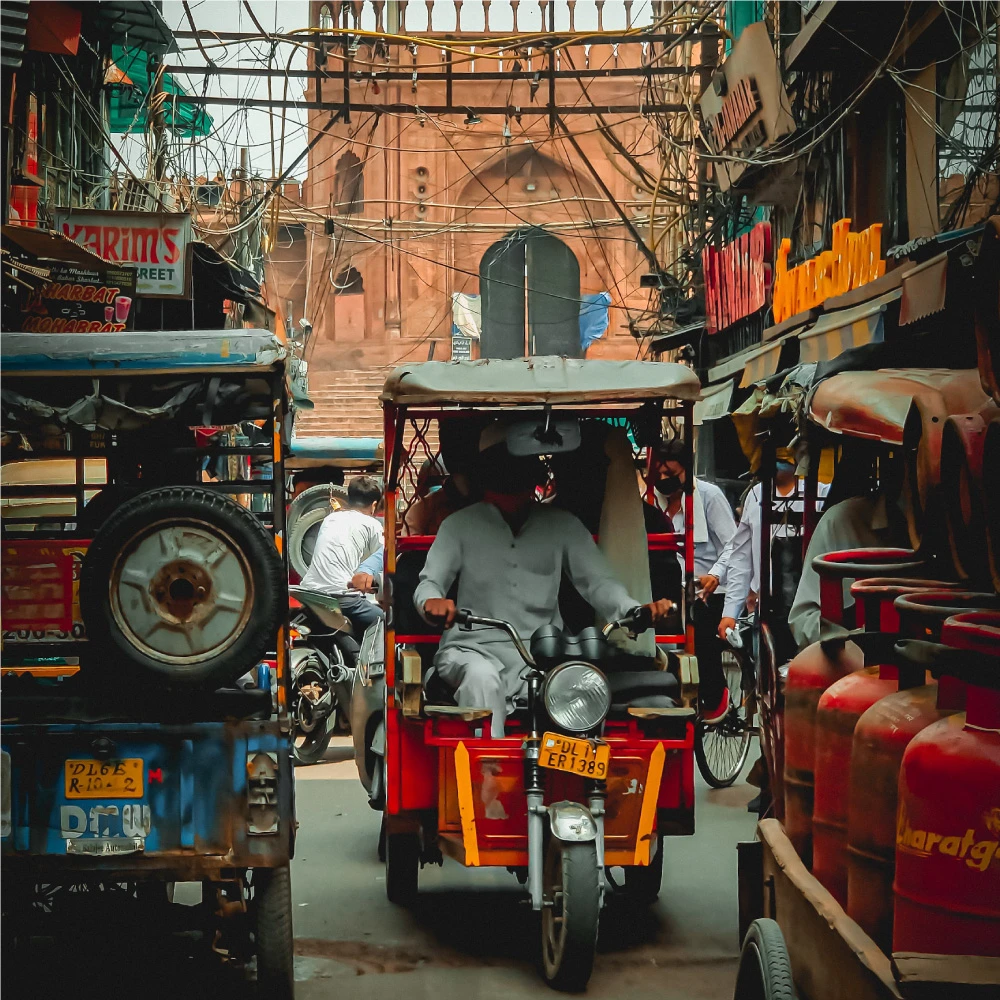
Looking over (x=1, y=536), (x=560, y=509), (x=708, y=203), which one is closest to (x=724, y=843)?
(x=560, y=509)

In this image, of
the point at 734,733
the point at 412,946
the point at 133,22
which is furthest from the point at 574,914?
the point at 133,22

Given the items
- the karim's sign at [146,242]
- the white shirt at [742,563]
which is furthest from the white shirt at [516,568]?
the karim's sign at [146,242]

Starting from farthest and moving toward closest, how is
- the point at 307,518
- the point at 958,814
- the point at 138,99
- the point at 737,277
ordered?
the point at 737,277 < the point at 138,99 < the point at 307,518 < the point at 958,814

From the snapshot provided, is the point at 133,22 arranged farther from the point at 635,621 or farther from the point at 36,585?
the point at 635,621

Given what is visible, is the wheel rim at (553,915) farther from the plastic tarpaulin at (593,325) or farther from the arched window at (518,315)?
the plastic tarpaulin at (593,325)

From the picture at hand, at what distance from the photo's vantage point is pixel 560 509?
675cm

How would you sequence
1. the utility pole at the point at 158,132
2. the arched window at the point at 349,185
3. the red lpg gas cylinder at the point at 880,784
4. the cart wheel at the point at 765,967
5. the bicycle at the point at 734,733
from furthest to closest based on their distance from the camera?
1. the arched window at the point at 349,185
2. the utility pole at the point at 158,132
3. the bicycle at the point at 734,733
4. the cart wheel at the point at 765,967
5. the red lpg gas cylinder at the point at 880,784

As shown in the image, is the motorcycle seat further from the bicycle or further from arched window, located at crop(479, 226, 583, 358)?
arched window, located at crop(479, 226, 583, 358)

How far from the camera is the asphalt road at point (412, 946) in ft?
17.5

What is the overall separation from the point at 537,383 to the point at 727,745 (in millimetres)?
4337

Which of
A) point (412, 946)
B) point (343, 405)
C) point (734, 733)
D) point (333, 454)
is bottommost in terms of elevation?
point (412, 946)

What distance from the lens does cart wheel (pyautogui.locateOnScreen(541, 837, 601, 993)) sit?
17.1 feet

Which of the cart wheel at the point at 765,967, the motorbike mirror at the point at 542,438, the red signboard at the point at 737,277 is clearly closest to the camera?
the cart wheel at the point at 765,967

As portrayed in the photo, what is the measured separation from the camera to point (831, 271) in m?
13.4
